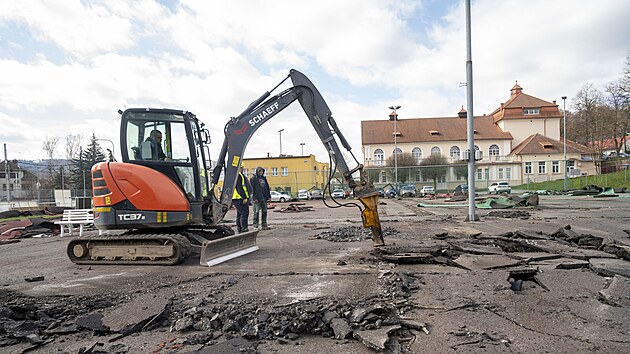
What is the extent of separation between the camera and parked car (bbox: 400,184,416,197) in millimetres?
41156

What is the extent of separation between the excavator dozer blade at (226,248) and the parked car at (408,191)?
1318 inches

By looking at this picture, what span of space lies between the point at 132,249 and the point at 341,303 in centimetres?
495

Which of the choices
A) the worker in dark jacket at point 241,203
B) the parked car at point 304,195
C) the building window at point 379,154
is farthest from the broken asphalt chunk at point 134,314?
the building window at point 379,154

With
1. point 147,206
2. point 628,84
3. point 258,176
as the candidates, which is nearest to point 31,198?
point 258,176

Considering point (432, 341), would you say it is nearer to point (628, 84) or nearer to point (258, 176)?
point (258, 176)

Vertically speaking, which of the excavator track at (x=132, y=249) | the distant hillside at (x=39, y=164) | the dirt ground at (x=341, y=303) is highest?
the distant hillside at (x=39, y=164)

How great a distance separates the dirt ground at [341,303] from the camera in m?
3.90

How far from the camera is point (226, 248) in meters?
8.23

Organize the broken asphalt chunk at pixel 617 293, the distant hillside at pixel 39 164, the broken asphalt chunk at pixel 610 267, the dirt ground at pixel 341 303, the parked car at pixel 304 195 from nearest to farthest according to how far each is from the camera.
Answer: the dirt ground at pixel 341 303 < the broken asphalt chunk at pixel 617 293 < the broken asphalt chunk at pixel 610 267 < the distant hillside at pixel 39 164 < the parked car at pixel 304 195

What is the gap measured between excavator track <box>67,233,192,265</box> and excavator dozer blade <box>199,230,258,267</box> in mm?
473

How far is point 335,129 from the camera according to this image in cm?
891

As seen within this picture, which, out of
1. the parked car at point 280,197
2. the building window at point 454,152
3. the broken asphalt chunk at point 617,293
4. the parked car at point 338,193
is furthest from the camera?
the building window at point 454,152

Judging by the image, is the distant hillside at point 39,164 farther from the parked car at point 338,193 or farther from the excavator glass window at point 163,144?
the excavator glass window at point 163,144

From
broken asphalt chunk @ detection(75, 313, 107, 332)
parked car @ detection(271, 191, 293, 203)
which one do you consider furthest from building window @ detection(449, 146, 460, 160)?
broken asphalt chunk @ detection(75, 313, 107, 332)
